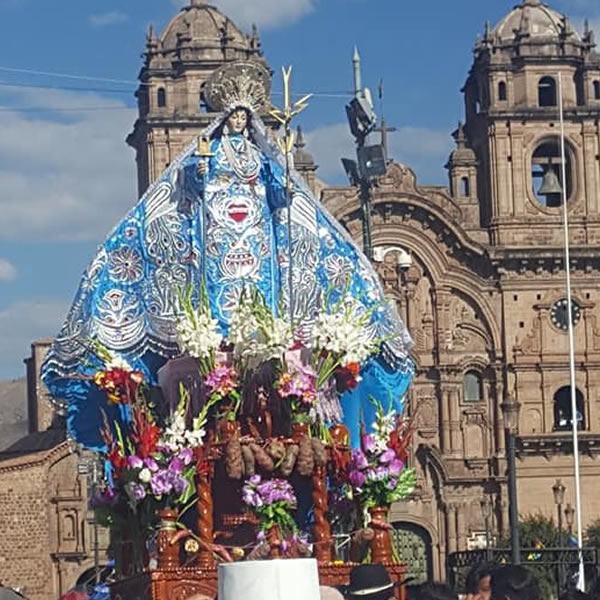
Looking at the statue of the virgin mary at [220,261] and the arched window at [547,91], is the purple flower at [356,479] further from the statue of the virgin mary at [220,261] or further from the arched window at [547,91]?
the arched window at [547,91]

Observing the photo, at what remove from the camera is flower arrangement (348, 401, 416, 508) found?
17641 mm

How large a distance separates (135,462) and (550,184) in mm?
44634

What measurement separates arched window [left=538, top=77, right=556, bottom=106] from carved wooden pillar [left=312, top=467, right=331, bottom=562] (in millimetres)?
46432

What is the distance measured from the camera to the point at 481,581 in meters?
11.8

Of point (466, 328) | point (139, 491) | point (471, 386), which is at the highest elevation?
point (466, 328)

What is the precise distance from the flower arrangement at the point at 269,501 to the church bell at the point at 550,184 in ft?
146

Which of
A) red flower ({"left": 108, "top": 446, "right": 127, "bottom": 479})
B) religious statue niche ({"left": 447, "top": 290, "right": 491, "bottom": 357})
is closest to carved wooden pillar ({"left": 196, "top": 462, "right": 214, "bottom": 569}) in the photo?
red flower ({"left": 108, "top": 446, "right": 127, "bottom": 479})

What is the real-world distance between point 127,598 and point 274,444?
1692mm

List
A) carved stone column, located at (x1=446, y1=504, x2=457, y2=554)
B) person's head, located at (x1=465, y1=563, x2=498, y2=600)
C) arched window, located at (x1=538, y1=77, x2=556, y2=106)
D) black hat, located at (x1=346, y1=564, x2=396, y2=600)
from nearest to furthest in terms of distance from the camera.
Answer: black hat, located at (x1=346, y1=564, x2=396, y2=600) → person's head, located at (x1=465, y1=563, x2=498, y2=600) → carved stone column, located at (x1=446, y1=504, x2=457, y2=554) → arched window, located at (x1=538, y1=77, x2=556, y2=106)

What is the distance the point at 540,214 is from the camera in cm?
6200

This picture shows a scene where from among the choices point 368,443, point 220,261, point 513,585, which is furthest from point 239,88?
point 513,585

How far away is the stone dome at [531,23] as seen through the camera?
63.1 meters

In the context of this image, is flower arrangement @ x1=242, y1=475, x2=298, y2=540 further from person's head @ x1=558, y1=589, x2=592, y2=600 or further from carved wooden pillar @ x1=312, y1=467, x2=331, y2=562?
person's head @ x1=558, y1=589, x2=592, y2=600

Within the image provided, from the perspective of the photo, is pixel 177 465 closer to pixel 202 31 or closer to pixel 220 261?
pixel 220 261
